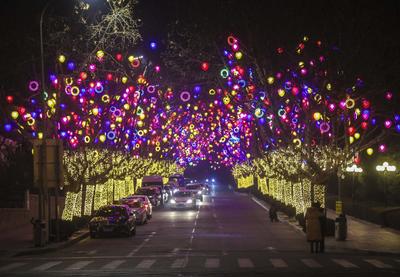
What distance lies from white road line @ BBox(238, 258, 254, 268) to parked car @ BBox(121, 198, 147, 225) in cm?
2095

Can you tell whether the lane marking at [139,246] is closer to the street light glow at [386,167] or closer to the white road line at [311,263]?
the white road line at [311,263]

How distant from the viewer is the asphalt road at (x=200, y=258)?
2139 cm

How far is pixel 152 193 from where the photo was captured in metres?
69.8

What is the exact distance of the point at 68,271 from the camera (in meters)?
22.1

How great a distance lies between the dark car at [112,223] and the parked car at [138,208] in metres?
7.62

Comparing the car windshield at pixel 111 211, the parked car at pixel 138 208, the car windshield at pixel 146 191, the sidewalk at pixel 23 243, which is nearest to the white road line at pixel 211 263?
the sidewalk at pixel 23 243

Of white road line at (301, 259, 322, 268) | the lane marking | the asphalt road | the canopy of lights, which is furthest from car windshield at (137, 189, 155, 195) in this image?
white road line at (301, 259, 322, 268)

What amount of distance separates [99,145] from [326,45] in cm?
1871

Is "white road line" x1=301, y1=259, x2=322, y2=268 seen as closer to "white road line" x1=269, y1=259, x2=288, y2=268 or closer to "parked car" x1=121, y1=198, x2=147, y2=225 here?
"white road line" x1=269, y1=259, x2=288, y2=268

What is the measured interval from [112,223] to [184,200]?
27.6 metres

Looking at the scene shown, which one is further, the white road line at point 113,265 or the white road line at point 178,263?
the white road line at point 113,265

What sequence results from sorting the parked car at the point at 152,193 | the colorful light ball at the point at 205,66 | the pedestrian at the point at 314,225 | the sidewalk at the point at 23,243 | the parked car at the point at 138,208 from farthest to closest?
the parked car at the point at 152,193 < the parked car at the point at 138,208 < the colorful light ball at the point at 205,66 < the sidewalk at the point at 23,243 < the pedestrian at the point at 314,225

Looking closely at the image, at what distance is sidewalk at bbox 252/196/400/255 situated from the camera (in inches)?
1123

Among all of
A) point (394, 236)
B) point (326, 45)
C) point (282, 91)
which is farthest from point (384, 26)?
point (394, 236)
